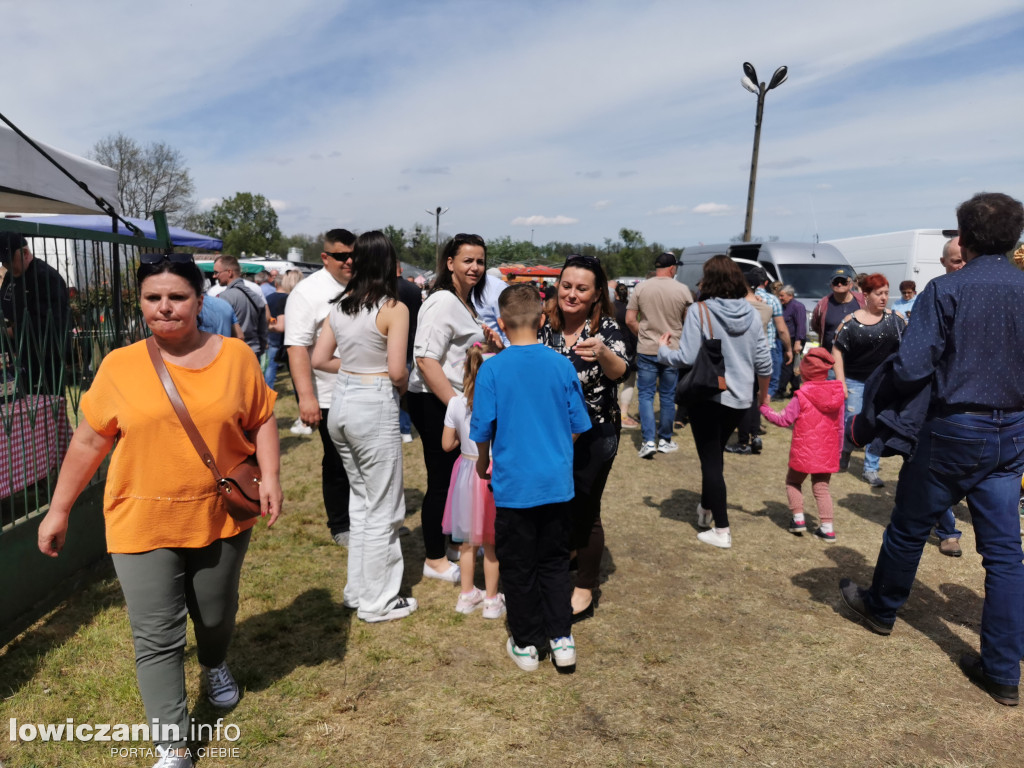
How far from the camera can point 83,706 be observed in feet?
9.86

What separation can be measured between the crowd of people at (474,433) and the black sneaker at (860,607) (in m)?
0.02

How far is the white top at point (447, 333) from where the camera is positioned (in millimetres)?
3820

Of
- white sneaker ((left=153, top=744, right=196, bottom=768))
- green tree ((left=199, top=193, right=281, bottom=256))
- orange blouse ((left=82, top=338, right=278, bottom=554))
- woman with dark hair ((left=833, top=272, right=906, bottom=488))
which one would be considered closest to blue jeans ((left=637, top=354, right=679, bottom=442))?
woman with dark hair ((left=833, top=272, right=906, bottom=488))

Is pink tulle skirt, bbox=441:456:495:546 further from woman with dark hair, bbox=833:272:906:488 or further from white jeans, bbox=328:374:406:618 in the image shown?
woman with dark hair, bbox=833:272:906:488

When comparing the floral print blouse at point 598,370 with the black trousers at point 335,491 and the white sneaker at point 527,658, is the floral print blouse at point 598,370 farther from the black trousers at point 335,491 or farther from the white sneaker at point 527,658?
the black trousers at point 335,491

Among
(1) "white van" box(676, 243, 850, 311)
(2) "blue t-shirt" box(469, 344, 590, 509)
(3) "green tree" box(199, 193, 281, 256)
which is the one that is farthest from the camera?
(3) "green tree" box(199, 193, 281, 256)

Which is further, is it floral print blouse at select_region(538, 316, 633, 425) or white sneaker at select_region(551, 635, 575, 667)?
floral print blouse at select_region(538, 316, 633, 425)

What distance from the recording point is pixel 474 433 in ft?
10.3

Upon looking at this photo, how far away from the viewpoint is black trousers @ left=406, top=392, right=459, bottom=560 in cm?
407

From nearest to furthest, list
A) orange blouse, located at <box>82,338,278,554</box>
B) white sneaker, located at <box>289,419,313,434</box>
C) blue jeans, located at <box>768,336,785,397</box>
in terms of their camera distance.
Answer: orange blouse, located at <box>82,338,278,554</box> < white sneaker, located at <box>289,419,313,434</box> < blue jeans, located at <box>768,336,785,397</box>

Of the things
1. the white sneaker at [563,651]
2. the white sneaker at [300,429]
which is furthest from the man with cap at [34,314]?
the white sneaker at [300,429]

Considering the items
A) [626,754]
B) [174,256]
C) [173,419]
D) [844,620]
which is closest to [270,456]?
[173,419]

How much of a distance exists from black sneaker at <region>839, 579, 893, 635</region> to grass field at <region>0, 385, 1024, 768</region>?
8 centimetres

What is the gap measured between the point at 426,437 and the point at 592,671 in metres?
1.63
